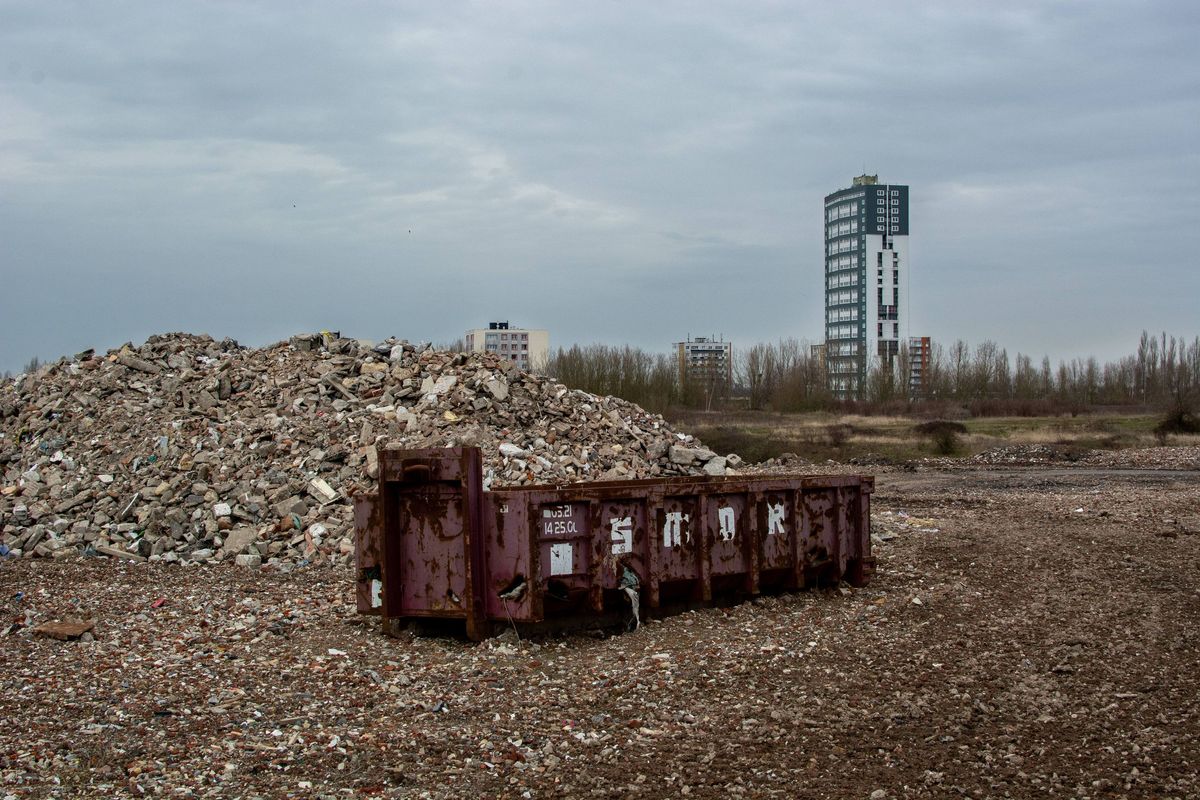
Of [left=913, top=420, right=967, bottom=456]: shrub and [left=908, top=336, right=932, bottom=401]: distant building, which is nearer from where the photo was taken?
[left=913, top=420, right=967, bottom=456]: shrub

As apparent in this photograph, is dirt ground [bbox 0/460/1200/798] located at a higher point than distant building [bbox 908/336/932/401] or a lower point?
lower

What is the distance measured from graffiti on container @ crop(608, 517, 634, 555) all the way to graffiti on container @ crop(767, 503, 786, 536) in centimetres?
173

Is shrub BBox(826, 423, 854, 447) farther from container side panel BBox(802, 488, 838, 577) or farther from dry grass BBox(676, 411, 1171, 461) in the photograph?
container side panel BBox(802, 488, 838, 577)

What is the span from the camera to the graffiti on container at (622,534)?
28.6 feet

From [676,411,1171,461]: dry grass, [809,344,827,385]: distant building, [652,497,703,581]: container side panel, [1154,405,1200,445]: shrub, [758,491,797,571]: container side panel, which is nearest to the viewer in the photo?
[652,497,703,581]: container side panel

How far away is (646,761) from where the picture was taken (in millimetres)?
5895

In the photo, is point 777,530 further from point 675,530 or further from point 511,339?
point 511,339

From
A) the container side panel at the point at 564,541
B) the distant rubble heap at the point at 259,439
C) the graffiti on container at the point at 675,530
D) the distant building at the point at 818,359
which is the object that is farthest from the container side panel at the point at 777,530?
the distant building at the point at 818,359

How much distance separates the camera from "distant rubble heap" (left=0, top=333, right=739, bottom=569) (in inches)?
551

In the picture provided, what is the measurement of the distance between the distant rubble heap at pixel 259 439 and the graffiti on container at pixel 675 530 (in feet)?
16.9

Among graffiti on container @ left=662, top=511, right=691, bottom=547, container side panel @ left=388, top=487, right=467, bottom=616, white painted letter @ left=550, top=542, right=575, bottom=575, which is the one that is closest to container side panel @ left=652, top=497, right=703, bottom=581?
graffiti on container @ left=662, top=511, right=691, bottom=547

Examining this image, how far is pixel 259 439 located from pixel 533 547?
8.95 metres

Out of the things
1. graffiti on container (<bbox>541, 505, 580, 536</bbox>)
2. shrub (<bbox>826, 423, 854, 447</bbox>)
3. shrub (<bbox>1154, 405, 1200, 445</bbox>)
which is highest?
graffiti on container (<bbox>541, 505, 580, 536</bbox>)

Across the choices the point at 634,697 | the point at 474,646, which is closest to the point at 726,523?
the point at 474,646
